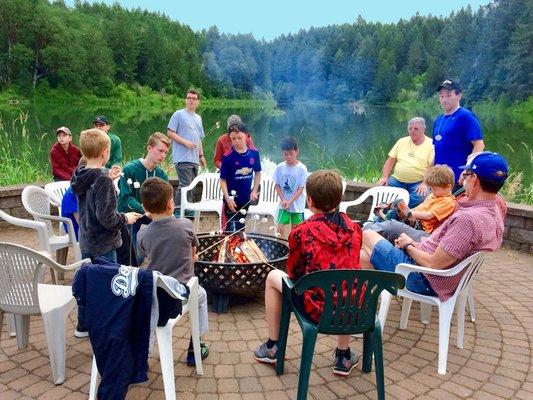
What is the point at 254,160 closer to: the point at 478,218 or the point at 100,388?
the point at 478,218

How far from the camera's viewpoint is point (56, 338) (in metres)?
2.54

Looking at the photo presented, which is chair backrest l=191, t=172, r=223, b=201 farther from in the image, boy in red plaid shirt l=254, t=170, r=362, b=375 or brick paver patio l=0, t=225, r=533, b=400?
boy in red plaid shirt l=254, t=170, r=362, b=375

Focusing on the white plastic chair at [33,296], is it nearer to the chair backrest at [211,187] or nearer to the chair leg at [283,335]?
the chair leg at [283,335]

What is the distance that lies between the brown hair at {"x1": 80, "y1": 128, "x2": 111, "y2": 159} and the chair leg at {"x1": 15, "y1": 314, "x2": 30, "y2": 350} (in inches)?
42.9

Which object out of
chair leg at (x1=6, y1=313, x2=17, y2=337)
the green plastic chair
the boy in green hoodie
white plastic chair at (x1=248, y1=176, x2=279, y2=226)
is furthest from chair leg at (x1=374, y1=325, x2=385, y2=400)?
white plastic chair at (x1=248, y1=176, x2=279, y2=226)

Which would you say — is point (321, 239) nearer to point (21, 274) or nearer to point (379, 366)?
point (379, 366)

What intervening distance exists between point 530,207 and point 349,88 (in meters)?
68.3

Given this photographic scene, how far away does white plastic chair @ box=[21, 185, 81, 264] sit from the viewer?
3768 mm

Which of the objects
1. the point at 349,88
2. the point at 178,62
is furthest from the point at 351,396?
the point at 349,88

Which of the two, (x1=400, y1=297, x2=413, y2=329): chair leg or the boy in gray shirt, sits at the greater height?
the boy in gray shirt

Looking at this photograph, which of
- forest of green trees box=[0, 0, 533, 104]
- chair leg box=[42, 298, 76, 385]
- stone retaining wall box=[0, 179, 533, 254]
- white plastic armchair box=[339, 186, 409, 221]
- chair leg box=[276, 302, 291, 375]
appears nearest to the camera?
chair leg box=[42, 298, 76, 385]

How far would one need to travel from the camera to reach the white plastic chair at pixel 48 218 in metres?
3.77

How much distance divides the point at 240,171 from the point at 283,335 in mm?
2322

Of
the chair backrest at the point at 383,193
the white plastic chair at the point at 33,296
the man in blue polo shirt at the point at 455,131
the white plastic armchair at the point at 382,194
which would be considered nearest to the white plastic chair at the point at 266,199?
the white plastic armchair at the point at 382,194
